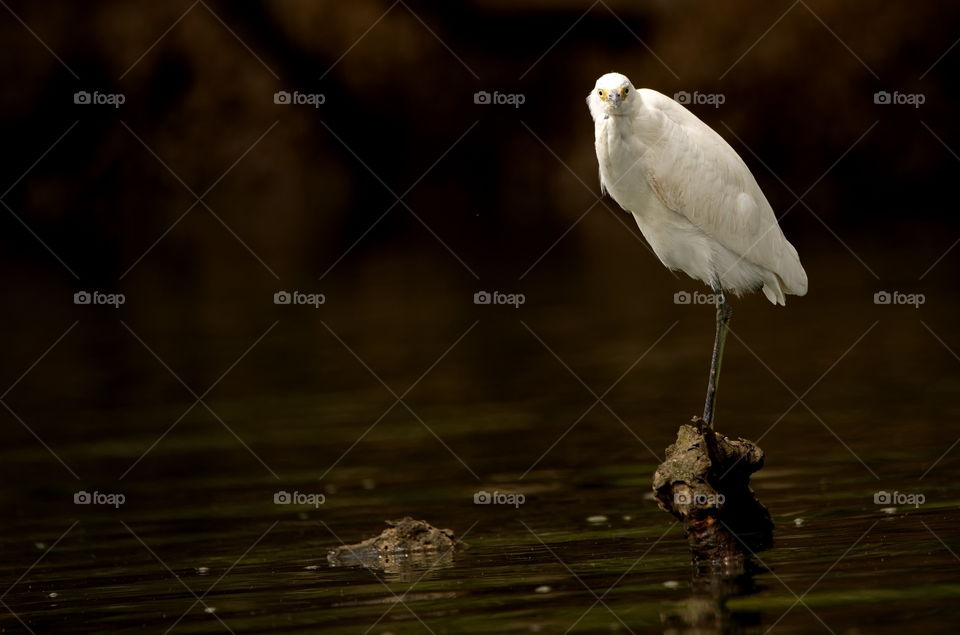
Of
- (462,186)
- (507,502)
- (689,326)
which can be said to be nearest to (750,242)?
(507,502)

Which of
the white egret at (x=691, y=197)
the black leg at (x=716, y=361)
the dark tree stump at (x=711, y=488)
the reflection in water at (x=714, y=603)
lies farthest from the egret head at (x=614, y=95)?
the reflection in water at (x=714, y=603)

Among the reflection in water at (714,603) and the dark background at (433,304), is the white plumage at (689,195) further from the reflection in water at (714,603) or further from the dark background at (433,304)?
the reflection in water at (714,603)

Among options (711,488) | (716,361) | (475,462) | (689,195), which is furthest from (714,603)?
(475,462)

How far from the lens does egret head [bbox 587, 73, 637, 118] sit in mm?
10711

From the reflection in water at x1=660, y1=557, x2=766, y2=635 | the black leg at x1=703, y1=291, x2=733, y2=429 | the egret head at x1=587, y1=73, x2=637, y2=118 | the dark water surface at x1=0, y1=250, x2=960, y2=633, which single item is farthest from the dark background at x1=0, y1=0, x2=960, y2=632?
the egret head at x1=587, y1=73, x2=637, y2=118

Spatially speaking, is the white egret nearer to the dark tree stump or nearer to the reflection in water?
the dark tree stump

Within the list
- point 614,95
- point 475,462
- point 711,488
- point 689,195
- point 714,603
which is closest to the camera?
point 714,603

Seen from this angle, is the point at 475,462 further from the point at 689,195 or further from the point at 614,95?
the point at 614,95

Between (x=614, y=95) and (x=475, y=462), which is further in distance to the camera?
(x=475, y=462)

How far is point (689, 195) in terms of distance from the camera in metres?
11.5

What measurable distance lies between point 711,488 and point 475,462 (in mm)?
3683

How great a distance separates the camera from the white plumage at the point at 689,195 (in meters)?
11.3

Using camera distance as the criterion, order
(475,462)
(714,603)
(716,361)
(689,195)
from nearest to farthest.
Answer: (714,603)
(716,361)
(689,195)
(475,462)

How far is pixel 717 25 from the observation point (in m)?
38.2
